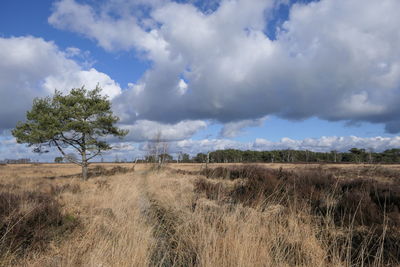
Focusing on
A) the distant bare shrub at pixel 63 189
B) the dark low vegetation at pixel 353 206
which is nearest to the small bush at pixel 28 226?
the dark low vegetation at pixel 353 206

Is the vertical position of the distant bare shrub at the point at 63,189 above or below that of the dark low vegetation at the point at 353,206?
below

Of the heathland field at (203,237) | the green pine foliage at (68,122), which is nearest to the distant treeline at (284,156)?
the green pine foliage at (68,122)

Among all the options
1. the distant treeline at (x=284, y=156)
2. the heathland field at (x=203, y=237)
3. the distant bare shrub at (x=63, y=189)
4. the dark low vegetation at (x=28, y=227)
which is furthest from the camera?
the distant treeline at (x=284, y=156)

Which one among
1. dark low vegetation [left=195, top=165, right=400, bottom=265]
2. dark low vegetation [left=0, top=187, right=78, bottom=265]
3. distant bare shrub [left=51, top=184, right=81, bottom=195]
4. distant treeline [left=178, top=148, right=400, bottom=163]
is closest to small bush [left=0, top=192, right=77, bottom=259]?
dark low vegetation [left=0, top=187, right=78, bottom=265]

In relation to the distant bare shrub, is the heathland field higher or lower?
higher

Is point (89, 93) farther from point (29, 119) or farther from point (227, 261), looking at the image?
point (227, 261)

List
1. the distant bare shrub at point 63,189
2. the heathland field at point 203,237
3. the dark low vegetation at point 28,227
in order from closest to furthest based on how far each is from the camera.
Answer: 1. the heathland field at point 203,237
2. the dark low vegetation at point 28,227
3. the distant bare shrub at point 63,189

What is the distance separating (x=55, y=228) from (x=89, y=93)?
49.2ft

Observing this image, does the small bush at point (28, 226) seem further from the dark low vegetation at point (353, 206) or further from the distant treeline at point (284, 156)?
the distant treeline at point (284, 156)

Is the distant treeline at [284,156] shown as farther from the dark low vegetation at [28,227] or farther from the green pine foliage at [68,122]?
the dark low vegetation at [28,227]

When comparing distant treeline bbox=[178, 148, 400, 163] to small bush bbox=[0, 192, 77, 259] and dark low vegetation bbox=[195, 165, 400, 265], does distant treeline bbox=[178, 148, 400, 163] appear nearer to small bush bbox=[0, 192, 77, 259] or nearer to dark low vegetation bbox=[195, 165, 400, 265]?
dark low vegetation bbox=[195, 165, 400, 265]

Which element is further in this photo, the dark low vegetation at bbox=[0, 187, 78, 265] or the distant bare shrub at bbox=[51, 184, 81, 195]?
the distant bare shrub at bbox=[51, 184, 81, 195]

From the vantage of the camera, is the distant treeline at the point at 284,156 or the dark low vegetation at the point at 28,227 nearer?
the dark low vegetation at the point at 28,227

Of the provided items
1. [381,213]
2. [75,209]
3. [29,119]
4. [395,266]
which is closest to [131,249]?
[395,266]
